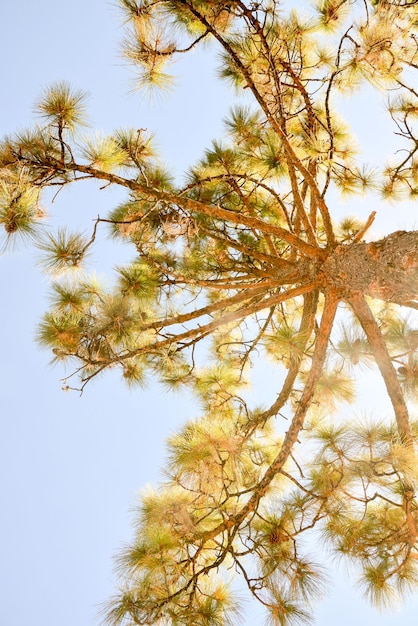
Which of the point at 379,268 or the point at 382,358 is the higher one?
the point at 379,268

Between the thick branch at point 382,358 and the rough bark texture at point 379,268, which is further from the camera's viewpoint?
the thick branch at point 382,358

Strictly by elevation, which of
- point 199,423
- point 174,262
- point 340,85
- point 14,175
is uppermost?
point 340,85

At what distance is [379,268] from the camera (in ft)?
6.21

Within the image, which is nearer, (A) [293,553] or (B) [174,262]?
(A) [293,553]

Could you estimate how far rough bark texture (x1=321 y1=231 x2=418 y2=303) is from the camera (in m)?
1.81

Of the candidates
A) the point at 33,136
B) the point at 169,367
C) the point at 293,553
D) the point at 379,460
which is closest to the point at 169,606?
the point at 293,553

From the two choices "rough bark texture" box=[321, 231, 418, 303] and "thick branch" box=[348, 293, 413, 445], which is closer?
"rough bark texture" box=[321, 231, 418, 303]

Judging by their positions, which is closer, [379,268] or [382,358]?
[379,268]

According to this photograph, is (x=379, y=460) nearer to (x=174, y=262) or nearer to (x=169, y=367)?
(x=169, y=367)

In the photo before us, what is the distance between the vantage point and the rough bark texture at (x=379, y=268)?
181 cm

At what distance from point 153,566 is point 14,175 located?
5.04ft

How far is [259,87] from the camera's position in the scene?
2328 mm

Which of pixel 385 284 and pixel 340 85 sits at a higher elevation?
pixel 340 85

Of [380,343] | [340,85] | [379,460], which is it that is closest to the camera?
[379,460]
